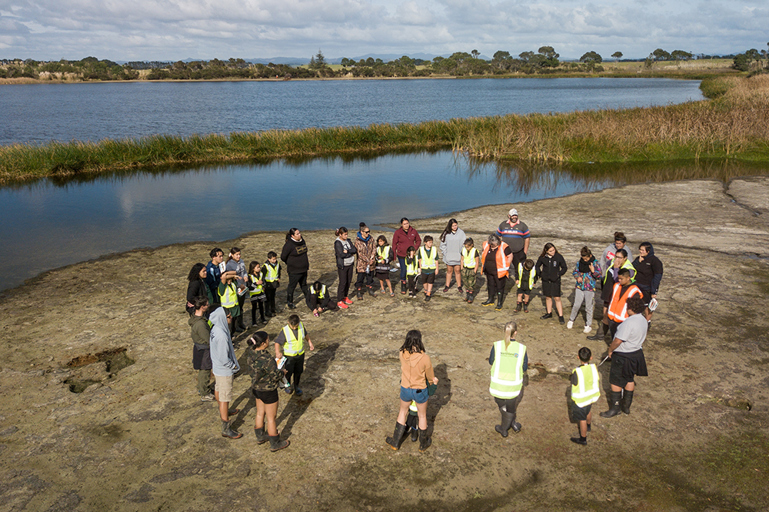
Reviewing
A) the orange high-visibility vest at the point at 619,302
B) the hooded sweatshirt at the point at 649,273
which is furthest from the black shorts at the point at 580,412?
the hooded sweatshirt at the point at 649,273

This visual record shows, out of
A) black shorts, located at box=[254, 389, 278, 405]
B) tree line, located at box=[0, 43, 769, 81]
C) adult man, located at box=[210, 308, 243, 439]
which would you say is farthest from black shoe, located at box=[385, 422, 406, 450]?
tree line, located at box=[0, 43, 769, 81]

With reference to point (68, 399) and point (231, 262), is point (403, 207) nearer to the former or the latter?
point (231, 262)

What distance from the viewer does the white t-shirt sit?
7328 mm

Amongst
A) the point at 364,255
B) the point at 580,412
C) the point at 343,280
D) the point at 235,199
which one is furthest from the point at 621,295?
the point at 235,199

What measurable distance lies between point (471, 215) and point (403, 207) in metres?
3.46

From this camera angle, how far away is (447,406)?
7887mm

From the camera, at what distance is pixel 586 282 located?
9.92 meters

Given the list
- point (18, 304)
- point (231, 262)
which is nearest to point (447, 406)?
point (231, 262)

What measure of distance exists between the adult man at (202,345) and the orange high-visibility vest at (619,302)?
21.8 feet

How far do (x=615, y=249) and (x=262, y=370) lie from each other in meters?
7.00

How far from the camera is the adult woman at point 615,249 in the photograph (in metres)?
9.48

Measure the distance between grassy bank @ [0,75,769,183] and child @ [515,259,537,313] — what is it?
24569 millimetres

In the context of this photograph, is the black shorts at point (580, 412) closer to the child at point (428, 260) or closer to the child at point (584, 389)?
the child at point (584, 389)

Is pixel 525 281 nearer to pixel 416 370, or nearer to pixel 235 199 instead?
pixel 416 370
